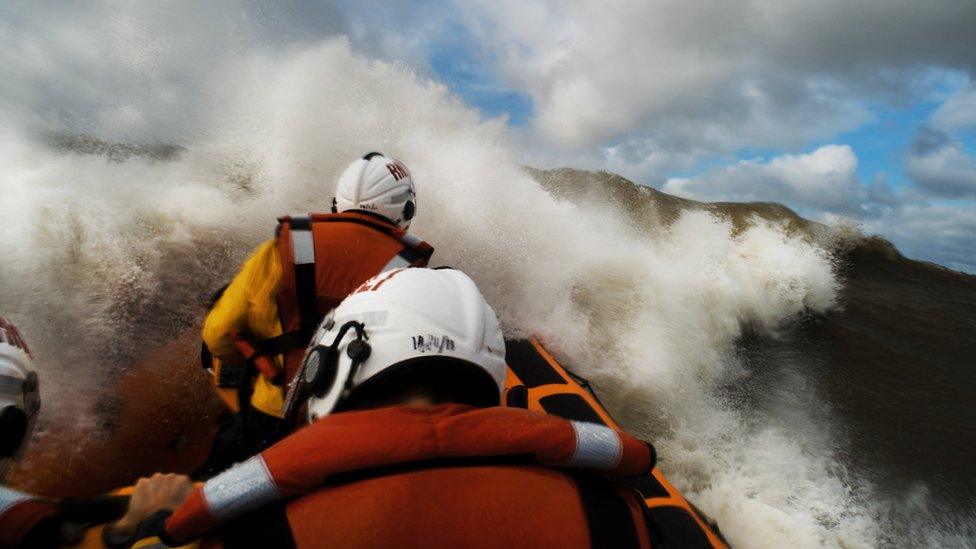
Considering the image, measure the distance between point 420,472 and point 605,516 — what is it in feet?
1.49

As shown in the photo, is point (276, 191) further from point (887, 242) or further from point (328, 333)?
point (887, 242)

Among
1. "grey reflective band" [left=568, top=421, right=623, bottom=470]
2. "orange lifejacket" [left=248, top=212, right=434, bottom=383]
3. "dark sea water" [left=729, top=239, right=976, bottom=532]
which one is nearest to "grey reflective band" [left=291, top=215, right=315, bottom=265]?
"orange lifejacket" [left=248, top=212, right=434, bottom=383]

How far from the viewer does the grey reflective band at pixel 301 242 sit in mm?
2367

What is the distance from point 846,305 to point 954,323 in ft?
11.7

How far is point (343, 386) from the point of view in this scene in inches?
48.9

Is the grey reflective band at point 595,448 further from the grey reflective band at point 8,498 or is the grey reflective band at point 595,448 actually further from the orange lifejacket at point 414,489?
the grey reflective band at point 8,498

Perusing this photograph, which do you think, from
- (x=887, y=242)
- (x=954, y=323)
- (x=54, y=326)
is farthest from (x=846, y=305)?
(x=54, y=326)

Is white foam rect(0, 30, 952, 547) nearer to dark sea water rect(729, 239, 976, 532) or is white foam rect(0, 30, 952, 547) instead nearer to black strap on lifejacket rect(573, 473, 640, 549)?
dark sea water rect(729, 239, 976, 532)

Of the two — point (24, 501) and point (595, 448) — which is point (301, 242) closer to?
point (24, 501)

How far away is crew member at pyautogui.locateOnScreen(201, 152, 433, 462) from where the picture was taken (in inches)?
93.8

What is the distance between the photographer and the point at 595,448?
113 cm

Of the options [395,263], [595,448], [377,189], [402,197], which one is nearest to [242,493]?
[595,448]

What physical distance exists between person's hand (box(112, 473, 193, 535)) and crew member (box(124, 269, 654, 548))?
0.01 meters

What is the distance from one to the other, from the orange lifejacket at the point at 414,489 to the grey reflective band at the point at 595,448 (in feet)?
0.24
